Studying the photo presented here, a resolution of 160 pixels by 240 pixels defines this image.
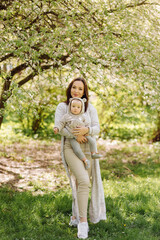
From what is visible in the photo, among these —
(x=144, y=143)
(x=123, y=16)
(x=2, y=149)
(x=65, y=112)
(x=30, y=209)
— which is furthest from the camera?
(x=144, y=143)

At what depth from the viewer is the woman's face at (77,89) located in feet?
11.4

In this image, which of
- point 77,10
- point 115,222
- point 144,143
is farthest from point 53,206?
point 144,143

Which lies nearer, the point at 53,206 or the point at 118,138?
the point at 53,206

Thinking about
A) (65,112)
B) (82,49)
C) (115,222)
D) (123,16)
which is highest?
(123,16)

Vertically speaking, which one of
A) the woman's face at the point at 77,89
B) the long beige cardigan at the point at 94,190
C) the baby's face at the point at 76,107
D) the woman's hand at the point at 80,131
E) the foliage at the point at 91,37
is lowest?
the long beige cardigan at the point at 94,190

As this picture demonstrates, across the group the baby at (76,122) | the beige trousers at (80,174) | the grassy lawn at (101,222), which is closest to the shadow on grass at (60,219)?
the grassy lawn at (101,222)

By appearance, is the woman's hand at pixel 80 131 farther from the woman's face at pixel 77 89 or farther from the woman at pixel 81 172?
the woman's face at pixel 77 89

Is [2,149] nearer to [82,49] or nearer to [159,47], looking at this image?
[82,49]

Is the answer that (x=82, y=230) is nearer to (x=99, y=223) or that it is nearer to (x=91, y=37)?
(x=99, y=223)

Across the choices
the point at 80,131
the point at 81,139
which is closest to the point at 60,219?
the point at 81,139

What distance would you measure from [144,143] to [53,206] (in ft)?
24.1

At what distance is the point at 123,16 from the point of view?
178 inches

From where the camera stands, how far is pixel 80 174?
328cm

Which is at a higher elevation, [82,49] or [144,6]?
[144,6]
